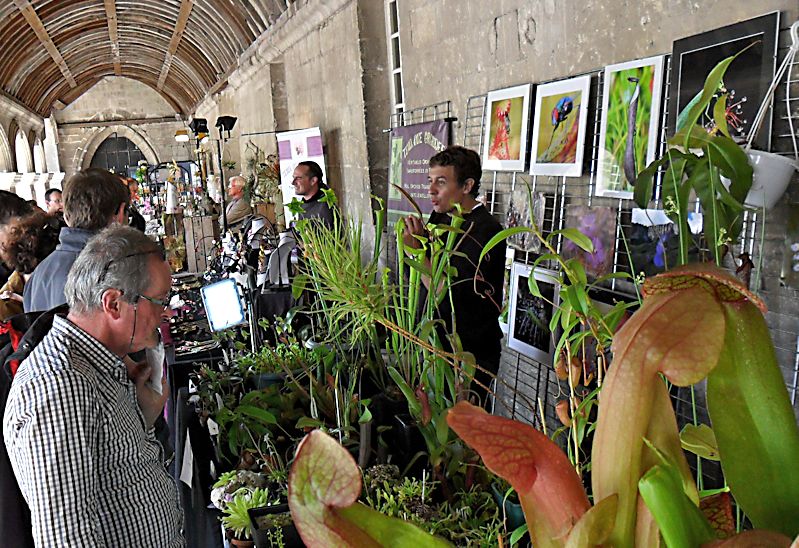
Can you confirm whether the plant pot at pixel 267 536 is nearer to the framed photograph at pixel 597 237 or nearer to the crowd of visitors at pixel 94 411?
the crowd of visitors at pixel 94 411

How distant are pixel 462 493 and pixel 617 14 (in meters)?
1.89

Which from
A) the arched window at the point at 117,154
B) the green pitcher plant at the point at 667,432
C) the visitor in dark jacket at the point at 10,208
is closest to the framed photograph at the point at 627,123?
the green pitcher plant at the point at 667,432

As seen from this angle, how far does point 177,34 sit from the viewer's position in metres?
17.5

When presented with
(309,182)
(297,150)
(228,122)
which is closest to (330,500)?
(309,182)

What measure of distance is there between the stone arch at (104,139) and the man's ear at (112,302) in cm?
2671

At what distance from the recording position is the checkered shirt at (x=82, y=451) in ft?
5.34

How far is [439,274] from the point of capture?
1.91 meters

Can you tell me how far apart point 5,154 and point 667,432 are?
68.5ft

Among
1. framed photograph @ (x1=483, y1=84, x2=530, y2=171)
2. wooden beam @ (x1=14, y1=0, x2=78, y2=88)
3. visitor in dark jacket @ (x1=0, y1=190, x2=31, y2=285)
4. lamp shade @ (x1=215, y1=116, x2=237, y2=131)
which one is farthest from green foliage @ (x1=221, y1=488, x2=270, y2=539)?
wooden beam @ (x1=14, y1=0, x2=78, y2=88)

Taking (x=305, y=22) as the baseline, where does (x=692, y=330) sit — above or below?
below

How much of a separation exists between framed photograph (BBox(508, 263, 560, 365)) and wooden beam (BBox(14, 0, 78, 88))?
13630mm

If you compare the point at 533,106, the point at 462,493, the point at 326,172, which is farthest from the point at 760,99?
the point at 326,172

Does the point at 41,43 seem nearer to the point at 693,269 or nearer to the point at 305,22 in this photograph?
the point at 305,22

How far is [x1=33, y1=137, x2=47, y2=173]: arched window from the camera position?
24.7 meters
